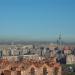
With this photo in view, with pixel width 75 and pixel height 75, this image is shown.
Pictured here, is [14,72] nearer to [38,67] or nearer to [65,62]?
[38,67]

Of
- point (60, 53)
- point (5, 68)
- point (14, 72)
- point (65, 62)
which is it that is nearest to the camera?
point (14, 72)

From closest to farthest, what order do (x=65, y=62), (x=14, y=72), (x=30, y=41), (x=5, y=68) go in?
(x=14, y=72) < (x=5, y=68) < (x=65, y=62) < (x=30, y=41)

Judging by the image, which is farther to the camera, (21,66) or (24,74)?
(21,66)

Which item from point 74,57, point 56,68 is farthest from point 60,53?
point 56,68

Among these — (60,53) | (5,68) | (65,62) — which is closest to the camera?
(5,68)

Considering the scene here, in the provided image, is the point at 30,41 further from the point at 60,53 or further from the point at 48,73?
the point at 48,73

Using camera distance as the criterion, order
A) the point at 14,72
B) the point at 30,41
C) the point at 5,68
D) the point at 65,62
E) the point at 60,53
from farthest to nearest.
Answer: the point at 30,41 < the point at 60,53 < the point at 65,62 < the point at 5,68 < the point at 14,72

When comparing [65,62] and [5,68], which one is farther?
[65,62]

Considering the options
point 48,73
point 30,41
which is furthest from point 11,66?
point 30,41
